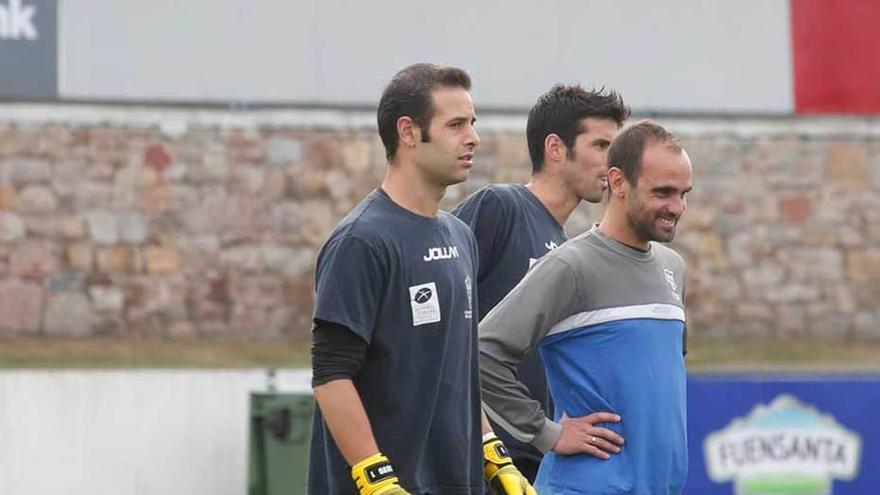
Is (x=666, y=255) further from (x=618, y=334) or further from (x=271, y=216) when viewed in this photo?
(x=271, y=216)

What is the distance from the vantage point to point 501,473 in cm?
570

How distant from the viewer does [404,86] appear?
5512 millimetres

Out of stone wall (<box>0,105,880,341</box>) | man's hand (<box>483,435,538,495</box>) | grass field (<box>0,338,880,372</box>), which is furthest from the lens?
stone wall (<box>0,105,880,341</box>)

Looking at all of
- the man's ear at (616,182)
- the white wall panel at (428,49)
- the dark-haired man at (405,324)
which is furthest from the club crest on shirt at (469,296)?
the white wall panel at (428,49)

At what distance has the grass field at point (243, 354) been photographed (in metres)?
15.0

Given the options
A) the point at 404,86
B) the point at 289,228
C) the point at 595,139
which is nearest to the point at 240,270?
the point at 289,228

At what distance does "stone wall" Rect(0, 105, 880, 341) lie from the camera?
16.5 meters

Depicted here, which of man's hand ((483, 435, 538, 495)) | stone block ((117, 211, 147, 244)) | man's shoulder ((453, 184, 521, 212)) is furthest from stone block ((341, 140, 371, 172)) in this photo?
man's hand ((483, 435, 538, 495))

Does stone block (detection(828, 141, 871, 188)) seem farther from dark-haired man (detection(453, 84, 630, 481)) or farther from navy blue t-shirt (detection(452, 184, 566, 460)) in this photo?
navy blue t-shirt (detection(452, 184, 566, 460))

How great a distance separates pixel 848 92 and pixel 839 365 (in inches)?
124

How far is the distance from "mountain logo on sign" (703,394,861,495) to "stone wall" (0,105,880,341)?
6573 mm

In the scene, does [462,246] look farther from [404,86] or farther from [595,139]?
[595,139]

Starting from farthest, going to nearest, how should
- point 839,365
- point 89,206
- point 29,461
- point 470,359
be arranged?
point 89,206, point 839,365, point 29,461, point 470,359

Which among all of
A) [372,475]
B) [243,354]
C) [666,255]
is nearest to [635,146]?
[666,255]
